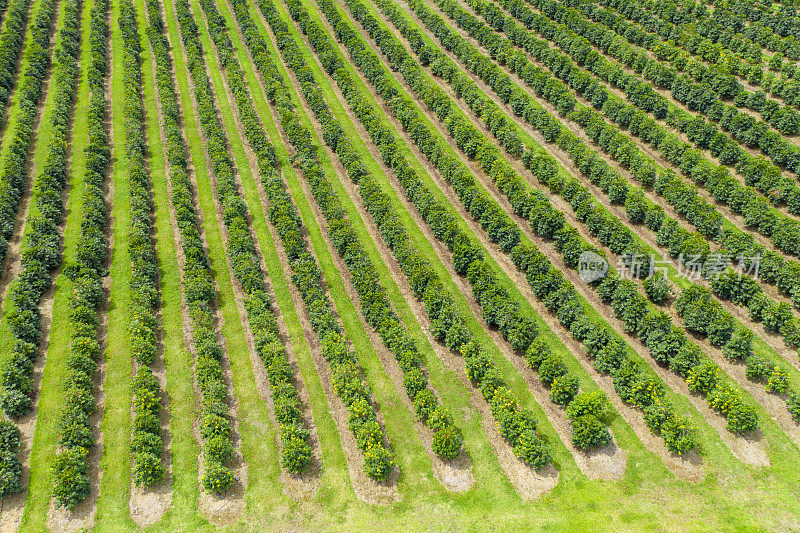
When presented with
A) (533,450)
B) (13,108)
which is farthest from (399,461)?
(13,108)

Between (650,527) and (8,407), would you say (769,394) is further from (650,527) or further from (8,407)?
(8,407)

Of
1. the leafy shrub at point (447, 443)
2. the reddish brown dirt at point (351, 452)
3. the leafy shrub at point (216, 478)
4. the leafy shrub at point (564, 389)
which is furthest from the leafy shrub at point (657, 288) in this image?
the leafy shrub at point (216, 478)

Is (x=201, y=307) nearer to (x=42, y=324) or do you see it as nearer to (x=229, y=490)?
(x=42, y=324)

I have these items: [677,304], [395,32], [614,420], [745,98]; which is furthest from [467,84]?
[614,420]

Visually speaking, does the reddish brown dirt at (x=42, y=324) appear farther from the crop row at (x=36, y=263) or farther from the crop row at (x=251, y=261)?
the crop row at (x=251, y=261)

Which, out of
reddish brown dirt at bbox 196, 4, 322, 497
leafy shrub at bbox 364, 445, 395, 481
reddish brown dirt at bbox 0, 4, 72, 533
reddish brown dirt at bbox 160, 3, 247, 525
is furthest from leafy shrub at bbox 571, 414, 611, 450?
reddish brown dirt at bbox 0, 4, 72, 533
